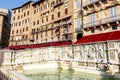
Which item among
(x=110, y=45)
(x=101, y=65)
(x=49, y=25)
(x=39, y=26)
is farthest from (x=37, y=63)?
(x=39, y=26)

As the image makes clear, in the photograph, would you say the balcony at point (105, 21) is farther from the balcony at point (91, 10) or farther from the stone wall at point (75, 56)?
the stone wall at point (75, 56)

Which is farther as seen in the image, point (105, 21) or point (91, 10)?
point (91, 10)

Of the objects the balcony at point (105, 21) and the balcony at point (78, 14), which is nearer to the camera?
the balcony at point (105, 21)

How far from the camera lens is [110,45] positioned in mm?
19578

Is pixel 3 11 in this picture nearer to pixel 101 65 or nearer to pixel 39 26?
pixel 39 26

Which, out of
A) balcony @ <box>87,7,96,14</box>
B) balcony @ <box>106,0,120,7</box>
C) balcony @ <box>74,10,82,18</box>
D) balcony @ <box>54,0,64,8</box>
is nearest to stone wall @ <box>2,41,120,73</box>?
balcony @ <box>87,7,96,14</box>

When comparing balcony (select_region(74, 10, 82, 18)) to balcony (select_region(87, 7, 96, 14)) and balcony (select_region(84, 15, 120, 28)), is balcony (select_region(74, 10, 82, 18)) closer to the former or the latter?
balcony (select_region(87, 7, 96, 14))

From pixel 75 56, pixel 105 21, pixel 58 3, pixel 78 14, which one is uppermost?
pixel 58 3

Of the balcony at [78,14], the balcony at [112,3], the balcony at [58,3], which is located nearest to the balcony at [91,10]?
the balcony at [78,14]

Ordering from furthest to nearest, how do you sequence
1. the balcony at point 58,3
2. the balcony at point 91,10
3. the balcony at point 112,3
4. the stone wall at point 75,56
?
the balcony at point 58,3
the balcony at point 91,10
the balcony at point 112,3
the stone wall at point 75,56

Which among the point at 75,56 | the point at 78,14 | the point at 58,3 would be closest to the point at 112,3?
the point at 78,14

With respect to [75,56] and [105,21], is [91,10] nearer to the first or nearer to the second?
[105,21]

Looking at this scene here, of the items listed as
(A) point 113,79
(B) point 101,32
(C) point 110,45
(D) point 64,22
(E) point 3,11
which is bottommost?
(A) point 113,79

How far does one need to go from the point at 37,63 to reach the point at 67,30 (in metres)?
12.5
